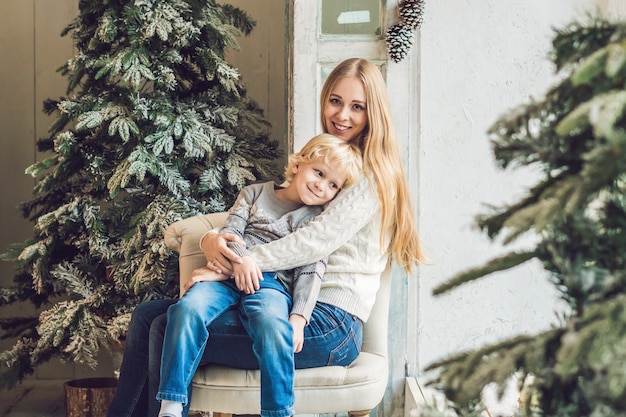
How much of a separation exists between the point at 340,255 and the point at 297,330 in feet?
1.03

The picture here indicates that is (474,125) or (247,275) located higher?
(474,125)

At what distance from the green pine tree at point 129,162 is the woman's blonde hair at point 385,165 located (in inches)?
23.1

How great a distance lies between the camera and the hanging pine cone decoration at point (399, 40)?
2535mm

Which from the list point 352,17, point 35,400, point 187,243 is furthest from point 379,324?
point 35,400

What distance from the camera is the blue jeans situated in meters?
1.83

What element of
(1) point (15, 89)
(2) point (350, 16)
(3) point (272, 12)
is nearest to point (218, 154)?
(2) point (350, 16)

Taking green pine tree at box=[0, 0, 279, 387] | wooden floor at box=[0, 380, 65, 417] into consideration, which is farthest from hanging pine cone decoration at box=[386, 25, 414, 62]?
wooden floor at box=[0, 380, 65, 417]

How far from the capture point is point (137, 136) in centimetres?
259

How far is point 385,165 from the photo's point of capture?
2098 millimetres

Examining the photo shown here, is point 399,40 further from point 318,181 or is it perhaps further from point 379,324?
point 379,324

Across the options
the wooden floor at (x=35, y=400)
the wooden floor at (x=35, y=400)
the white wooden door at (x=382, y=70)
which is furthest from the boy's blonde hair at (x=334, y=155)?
the wooden floor at (x=35, y=400)

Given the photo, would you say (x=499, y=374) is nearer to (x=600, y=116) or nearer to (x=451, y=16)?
(x=600, y=116)

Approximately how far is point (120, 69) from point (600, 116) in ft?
7.03

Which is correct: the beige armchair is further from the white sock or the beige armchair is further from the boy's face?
the boy's face
